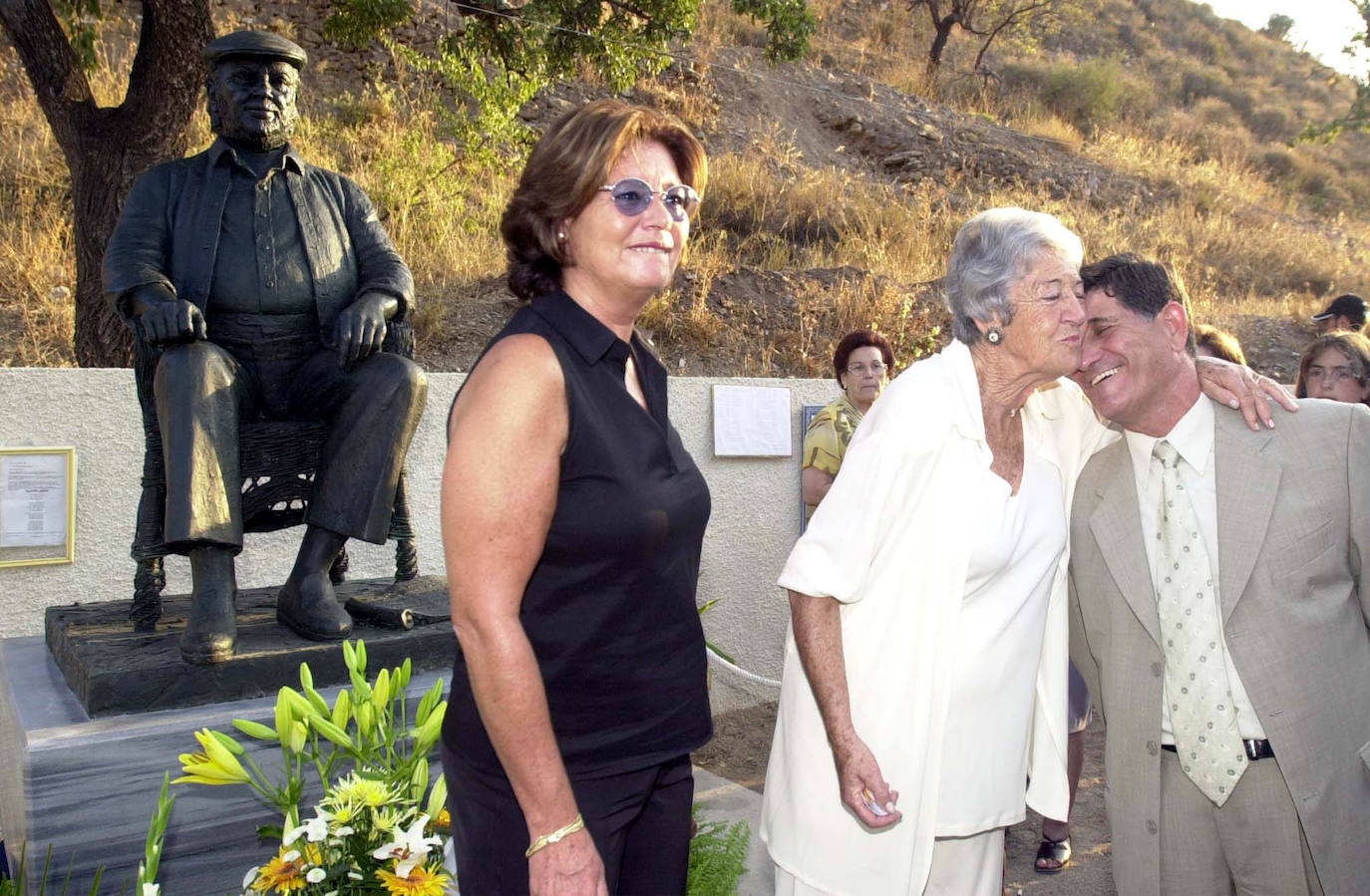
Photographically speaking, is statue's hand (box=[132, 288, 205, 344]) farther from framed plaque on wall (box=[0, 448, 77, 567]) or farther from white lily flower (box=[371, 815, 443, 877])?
white lily flower (box=[371, 815, 443, 877])

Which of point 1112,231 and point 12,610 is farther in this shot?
point 1112,231

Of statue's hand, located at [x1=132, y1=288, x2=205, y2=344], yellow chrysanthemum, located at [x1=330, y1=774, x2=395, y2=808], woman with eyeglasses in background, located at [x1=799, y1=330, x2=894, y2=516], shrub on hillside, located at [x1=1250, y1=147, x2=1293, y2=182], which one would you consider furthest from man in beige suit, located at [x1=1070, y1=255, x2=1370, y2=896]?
shrub on hillside, located at [x1=1250, y1=147, x2=1293, y2=182]

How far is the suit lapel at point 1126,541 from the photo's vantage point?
6.99ft

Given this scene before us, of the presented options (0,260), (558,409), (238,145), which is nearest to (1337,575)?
(558,409)

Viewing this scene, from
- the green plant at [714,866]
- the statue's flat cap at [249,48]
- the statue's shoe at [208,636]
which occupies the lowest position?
the green plant at [714,866]

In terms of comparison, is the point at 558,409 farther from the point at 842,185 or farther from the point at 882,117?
the point at 882,117

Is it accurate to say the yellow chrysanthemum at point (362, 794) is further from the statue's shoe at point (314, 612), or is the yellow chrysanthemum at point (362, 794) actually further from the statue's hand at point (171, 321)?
the statue's hand at point (171, 321)

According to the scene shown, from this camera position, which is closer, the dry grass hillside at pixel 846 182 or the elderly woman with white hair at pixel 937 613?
the elderly woman with white hair at pixel 937 613

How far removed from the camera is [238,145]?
127 inches

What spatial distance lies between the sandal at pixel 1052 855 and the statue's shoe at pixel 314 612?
2671 mm

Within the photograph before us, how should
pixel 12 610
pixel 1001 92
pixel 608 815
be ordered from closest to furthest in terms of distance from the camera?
pixel 608 815 → pixel 12 610 → pixel 1001 92

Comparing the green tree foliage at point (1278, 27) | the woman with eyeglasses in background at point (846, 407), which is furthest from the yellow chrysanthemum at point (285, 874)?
the green tree foliage at point (1278, 27)

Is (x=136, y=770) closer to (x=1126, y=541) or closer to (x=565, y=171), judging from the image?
(x=565, y=171)

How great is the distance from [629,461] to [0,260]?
7.55 m
